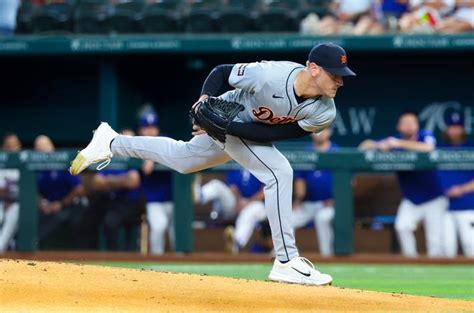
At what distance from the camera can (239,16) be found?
1405 centimetres

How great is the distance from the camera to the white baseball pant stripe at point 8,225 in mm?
11859

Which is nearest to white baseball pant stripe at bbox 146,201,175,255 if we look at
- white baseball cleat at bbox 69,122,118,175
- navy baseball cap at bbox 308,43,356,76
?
white baseball cleat at bbox 69,122,118,175

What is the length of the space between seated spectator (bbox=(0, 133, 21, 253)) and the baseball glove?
5.51 m

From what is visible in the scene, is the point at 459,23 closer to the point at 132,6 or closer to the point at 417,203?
the point at 417,203

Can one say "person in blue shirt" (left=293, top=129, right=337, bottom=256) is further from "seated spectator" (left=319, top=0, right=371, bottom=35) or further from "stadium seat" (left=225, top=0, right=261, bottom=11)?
"stadium seat" (left=225, top=0, right=261, bottom=11)

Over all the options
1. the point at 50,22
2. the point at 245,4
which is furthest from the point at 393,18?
the point at 50,22

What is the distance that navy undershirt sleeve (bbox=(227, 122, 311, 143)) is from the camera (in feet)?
22.5

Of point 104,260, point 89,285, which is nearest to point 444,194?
point 104,260

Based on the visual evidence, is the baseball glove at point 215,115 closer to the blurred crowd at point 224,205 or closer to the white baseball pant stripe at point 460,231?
the blurred crowd at point 224,205

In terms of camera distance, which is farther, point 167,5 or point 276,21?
point 167,5

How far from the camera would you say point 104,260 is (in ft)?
38.1

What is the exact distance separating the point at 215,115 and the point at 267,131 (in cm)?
37

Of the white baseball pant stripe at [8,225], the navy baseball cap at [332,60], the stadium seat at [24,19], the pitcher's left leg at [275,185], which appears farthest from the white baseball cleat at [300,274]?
the stadium seat at [24,19]

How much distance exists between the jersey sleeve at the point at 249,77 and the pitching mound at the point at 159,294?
120 centimetres
